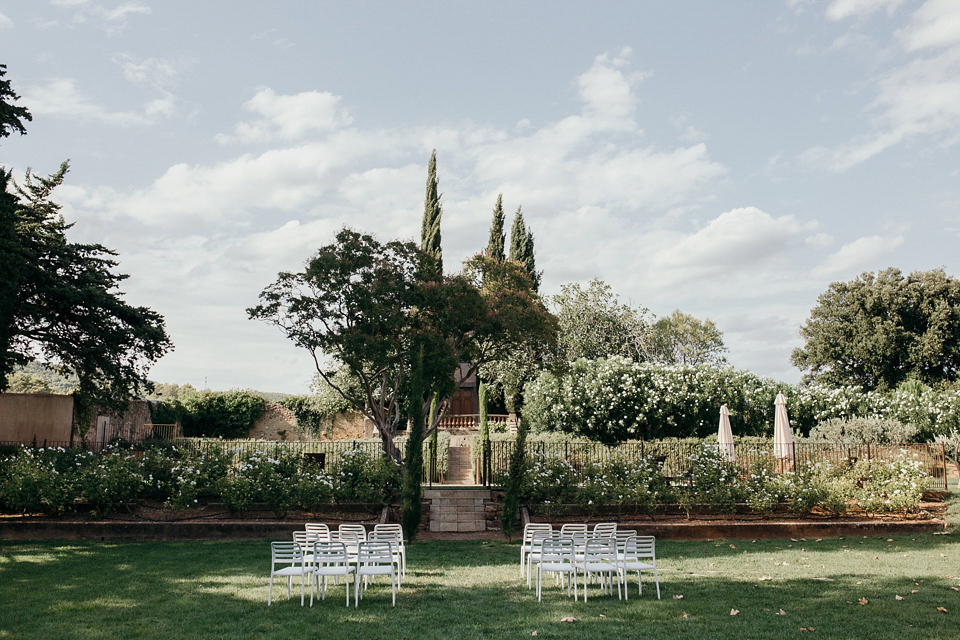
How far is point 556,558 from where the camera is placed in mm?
8477

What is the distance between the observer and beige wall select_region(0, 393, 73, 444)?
22.9 meters

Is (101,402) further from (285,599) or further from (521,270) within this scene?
(285,599)

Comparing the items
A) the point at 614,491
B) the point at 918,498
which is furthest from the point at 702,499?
the point at 918,498

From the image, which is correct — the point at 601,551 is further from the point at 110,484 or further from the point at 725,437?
the point at 110,484

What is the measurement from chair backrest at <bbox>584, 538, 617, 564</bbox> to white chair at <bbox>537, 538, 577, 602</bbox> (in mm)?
229

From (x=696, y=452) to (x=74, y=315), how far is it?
700 inches

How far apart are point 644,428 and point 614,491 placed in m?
11.1

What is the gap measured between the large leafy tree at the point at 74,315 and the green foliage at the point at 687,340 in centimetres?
2699

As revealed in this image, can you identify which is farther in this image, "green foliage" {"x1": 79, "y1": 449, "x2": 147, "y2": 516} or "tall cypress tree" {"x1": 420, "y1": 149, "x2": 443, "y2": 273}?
"tall cypress tree" {"x1": 420, "y1": 149, "x2": 443, "y2": 273}

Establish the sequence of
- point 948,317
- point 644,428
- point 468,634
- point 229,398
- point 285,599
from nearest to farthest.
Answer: point 468,634, point 285,599, point 644,428, point 948,317, point 229,398

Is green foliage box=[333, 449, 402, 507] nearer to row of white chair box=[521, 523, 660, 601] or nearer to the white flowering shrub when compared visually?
row of white chair box=[521, 523, 660, 601]

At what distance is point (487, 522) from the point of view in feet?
49.4

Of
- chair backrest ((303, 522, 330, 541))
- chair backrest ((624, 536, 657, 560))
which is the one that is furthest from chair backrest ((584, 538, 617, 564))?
chair backrest ((303, 522, 330, 541))

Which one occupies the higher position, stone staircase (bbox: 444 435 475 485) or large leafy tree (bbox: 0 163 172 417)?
large leafy tree (bbox: 0 163 172 417)
